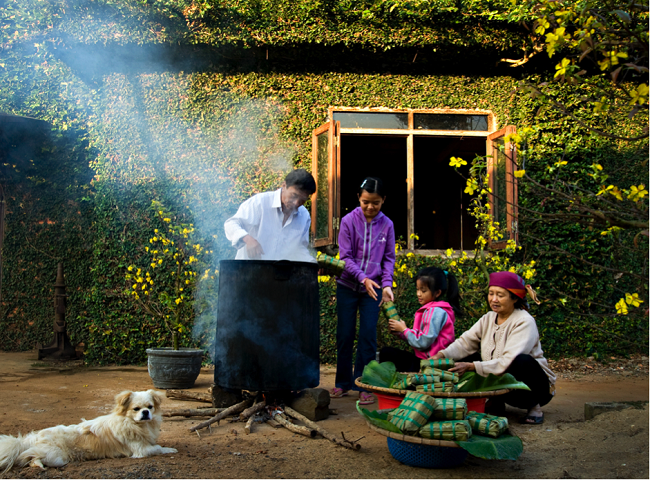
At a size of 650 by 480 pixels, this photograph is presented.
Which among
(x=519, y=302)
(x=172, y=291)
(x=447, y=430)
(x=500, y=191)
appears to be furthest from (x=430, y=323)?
(x=172, y=291)

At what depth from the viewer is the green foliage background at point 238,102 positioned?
250 inches

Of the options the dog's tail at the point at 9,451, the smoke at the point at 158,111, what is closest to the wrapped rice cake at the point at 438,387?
the dog's tail at the point at 9,451

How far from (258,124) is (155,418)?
4.62 meters

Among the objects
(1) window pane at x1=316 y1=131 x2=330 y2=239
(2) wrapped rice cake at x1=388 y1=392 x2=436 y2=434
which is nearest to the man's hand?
(2) wrapped rice cake at x1=388 y1=392 x2=436 y2=434

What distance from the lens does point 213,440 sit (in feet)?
9.55

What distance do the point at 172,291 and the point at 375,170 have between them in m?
6.37

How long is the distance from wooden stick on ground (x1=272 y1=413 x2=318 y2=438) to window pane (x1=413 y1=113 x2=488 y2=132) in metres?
4.68

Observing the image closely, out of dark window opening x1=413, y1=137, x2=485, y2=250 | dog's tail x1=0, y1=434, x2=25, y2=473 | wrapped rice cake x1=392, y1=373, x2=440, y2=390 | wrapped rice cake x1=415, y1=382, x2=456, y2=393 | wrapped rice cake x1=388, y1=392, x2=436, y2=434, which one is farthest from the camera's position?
dark window opening x1=413, y1=137, x2=485, y2=250

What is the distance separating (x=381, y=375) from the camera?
3.01m

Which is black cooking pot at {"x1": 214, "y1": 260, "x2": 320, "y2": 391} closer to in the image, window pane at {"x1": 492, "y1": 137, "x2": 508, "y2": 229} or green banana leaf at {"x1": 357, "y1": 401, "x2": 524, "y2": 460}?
green banana leaf at {"x1": 357, "y1": 401, "x2": 524, "y2": 460}

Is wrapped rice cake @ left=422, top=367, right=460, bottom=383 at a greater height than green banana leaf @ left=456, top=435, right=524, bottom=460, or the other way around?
wrapped rice cake @ left=422, top=367, right=460, bottom=383

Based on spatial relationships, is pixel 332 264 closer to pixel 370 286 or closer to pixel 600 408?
pixel 370 286

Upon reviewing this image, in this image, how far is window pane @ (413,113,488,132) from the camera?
6805 mm

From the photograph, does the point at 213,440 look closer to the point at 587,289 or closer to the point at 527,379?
the point at 527,379
